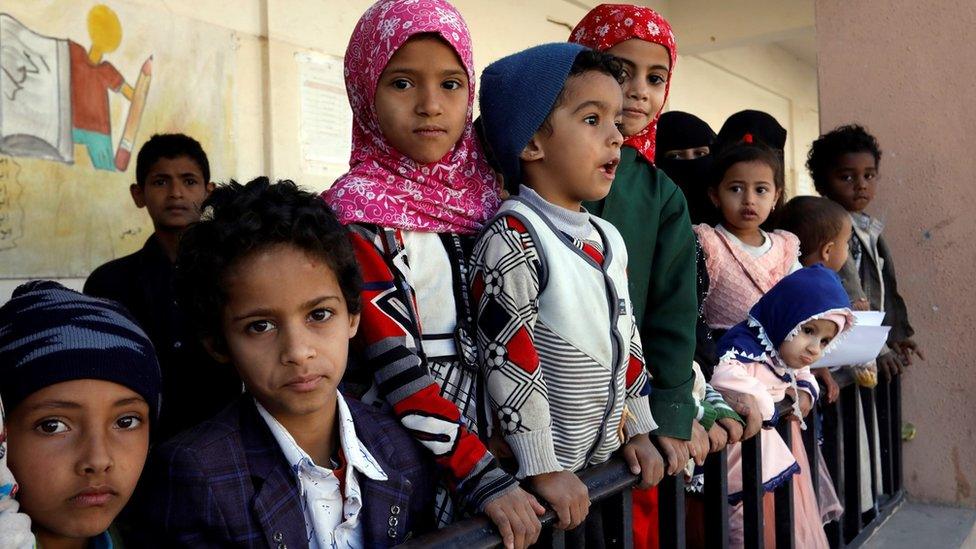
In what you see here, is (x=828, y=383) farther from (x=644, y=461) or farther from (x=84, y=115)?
(x=84, y=115)

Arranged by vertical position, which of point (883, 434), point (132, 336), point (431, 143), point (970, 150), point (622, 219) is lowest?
point (883, 434)

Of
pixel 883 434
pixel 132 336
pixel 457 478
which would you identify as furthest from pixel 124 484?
pixel 883 434

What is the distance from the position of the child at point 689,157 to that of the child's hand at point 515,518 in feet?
6.33

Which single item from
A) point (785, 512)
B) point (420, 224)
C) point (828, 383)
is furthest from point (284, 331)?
point (828, 383)

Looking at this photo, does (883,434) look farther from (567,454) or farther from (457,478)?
(457,478)

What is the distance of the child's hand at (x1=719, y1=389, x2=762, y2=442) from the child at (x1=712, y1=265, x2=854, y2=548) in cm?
18

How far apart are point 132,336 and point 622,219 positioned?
112 cm

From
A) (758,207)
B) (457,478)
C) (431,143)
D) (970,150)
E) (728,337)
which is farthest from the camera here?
(970,150)

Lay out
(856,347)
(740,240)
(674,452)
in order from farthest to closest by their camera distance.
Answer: (740,240) < (856,347) < (674,452)

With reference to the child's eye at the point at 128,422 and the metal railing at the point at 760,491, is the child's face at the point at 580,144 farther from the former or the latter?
the child's eye at the point at 128,422

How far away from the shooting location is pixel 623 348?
166 cm

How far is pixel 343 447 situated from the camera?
4.45 feet

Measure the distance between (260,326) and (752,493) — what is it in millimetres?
1448

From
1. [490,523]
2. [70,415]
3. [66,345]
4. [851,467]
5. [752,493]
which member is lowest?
[851,467]
